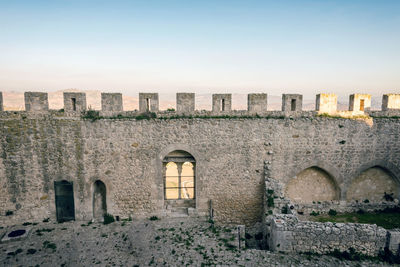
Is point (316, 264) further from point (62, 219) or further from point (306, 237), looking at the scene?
point (62, 219)

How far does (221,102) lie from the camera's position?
9.95m

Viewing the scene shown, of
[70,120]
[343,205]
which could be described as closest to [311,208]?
[343,205]

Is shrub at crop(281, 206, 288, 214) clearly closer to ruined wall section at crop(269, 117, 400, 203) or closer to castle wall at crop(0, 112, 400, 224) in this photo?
castle wall at crop(0, 112, 400, 224)

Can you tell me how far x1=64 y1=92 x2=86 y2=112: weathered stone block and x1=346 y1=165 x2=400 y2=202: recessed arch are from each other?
484 inches

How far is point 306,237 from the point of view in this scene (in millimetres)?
7656

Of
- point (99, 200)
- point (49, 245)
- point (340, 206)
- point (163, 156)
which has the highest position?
point (163, 156)

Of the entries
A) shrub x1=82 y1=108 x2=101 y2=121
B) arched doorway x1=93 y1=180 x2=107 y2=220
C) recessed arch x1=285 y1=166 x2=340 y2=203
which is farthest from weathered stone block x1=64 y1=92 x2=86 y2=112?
recessed arch x1=285 y1=166 x2=340 y2=203

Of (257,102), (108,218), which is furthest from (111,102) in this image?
(257,102)

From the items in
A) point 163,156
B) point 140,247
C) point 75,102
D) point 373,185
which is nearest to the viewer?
point 140,247

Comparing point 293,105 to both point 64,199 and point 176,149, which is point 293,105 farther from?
point 64,199

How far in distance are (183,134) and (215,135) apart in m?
1.36

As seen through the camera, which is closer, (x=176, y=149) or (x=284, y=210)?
(x=284, y=210)

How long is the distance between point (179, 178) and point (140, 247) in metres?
3.19

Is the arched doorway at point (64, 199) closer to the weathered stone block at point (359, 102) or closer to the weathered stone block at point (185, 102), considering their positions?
the weathered stone block at point (185, 102)
